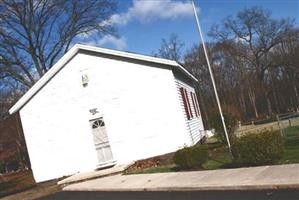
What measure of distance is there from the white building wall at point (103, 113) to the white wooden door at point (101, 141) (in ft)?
0.82

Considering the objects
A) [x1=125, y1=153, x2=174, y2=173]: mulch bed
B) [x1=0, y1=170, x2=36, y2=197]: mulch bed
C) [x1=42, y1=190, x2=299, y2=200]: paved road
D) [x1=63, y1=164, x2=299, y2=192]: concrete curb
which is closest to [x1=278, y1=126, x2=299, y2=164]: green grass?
[x1=63, y1=164, x2=299, y2=192]: concrete curb

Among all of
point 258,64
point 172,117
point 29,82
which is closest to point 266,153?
point 172,117

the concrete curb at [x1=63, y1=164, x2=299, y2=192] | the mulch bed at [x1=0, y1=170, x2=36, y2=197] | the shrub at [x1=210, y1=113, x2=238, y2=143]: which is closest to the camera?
the concrete curb at [x1=63, y1=164, x2=299, y2=192]

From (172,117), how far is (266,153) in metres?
8.46

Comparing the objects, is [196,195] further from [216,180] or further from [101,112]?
[101,112]

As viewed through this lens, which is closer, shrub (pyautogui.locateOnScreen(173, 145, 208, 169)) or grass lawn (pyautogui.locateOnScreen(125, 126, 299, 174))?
grass lawn (pyautogui.locateOnScreen(125, 126, 299, 174))

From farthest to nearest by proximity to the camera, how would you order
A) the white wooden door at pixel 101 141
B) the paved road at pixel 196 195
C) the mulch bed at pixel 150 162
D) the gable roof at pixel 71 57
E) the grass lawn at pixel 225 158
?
the white wooden door at pixel 101 141
the gable roof at pixel 71 57
the mulch bed at pixel 150 162
the grass lawn at pixel 225 158
the paved road at pixel 196 195

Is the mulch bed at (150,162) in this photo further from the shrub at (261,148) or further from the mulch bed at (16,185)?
the mulch bed at (16,185)

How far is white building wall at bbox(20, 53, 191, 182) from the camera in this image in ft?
65.3

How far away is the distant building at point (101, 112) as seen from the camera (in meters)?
19.9

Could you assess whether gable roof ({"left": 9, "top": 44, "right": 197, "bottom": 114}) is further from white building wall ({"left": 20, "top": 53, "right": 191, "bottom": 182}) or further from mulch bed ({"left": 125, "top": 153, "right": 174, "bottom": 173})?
mulch bed ({"left": 125, "top": 153, "right": 174, "bottom": 173})

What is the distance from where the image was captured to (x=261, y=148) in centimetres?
1153

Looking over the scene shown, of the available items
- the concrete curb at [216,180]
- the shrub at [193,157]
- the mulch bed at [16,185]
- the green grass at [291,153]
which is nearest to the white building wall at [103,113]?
the mulch bed at [16,185]

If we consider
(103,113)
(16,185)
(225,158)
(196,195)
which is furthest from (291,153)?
(16,185)
